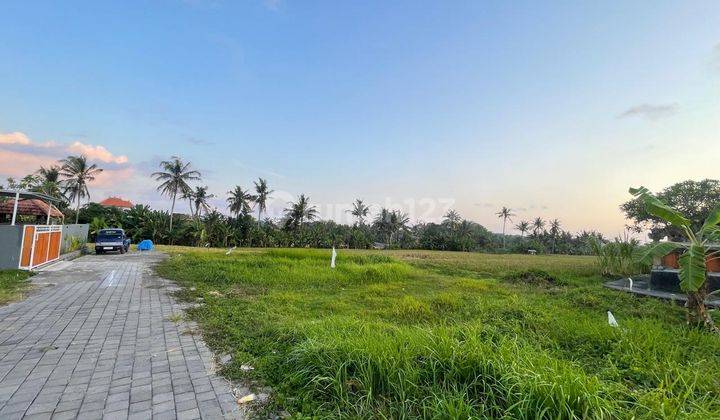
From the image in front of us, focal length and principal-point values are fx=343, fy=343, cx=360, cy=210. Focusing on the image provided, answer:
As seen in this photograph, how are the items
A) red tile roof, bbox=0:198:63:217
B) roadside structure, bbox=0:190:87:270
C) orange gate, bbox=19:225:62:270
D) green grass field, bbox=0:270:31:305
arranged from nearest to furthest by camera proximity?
green grass field, bbox=0:270:31:305 < roadside structure, bbox=0:190:87:270 < orange gate, bbox=19:225:62:270 < red tile roof, bbox=0:198:63:217

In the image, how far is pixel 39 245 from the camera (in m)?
11.6

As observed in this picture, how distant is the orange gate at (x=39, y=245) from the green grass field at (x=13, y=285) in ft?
2.71

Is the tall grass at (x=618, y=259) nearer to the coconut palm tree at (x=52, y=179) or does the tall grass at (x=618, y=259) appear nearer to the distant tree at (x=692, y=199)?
the distant tree at (x=692, y=199)

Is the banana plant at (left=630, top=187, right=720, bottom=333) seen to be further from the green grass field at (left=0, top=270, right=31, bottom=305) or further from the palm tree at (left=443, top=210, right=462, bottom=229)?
the palm tree at (left=443, top=210, right=462, bottom=229)

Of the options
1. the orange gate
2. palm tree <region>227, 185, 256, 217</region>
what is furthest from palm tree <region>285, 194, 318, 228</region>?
the orange gate

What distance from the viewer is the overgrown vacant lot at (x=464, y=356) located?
2541 mm

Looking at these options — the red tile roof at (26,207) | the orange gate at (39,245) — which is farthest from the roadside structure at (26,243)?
the red tile roof at (26,207)

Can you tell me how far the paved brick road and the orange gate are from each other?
5.27m

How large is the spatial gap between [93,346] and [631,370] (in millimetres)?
6323

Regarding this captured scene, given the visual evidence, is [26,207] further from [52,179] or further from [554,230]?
[554,230]

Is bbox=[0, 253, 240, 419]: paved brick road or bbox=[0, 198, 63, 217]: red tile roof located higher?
bbox=[0, 198, 63, 217]: red tile roof

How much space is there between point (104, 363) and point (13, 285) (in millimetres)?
7144

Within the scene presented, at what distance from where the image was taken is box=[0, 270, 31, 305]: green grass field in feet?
22.9

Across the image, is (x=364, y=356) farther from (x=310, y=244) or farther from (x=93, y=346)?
(x=310, y=244)
